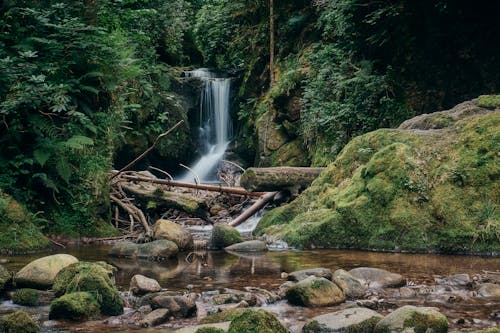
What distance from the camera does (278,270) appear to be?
8172mm

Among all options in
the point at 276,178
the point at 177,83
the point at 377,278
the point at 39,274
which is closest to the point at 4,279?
the point at 39,274

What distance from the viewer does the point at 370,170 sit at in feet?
35.0

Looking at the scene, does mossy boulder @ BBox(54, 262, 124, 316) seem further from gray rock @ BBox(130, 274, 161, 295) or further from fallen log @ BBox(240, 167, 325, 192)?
fallen log @ BBox(240, 167, 325, 192)

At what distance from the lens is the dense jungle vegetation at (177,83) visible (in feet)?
33.7

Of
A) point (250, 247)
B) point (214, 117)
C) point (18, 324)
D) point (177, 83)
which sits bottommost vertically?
point (250, 247)

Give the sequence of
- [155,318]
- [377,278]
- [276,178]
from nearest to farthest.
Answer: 1. [155,318]
2. [377,278]
3. [276,178]

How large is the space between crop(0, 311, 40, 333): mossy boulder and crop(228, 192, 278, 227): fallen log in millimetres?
8066

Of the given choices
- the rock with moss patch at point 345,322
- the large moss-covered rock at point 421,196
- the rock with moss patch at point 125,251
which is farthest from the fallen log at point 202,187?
the rock with moss patch at point 345,322

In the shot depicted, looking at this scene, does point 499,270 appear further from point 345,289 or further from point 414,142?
point 414,142

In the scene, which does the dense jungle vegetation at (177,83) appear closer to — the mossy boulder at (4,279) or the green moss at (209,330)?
the mossy boulder at (4,279)

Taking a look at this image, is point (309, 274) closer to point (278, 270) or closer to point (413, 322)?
point (278, 270)

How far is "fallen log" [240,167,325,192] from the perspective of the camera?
1279 cm

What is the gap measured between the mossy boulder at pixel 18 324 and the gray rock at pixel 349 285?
332cm

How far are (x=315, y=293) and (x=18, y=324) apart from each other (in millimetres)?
2970
